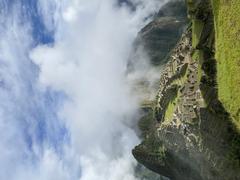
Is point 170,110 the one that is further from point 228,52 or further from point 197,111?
point 228,52

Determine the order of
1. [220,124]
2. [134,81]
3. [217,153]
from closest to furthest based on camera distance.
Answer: [220,124] < [217,153] < [134,81]

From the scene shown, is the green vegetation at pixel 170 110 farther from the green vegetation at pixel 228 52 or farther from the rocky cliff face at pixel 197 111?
the green vegetation at pixel 228 52

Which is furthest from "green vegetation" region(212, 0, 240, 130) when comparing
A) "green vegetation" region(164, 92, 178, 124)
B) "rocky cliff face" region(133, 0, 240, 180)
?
"green vegetation" region(164, 92, 178, 124)

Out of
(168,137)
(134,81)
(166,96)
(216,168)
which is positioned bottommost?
(216,168)

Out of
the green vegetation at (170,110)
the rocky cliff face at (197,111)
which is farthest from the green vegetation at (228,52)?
the green vegetation at (170,110)

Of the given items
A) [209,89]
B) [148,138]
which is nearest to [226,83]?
[209,89]

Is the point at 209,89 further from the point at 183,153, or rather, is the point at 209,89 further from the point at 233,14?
the point at 183,153
